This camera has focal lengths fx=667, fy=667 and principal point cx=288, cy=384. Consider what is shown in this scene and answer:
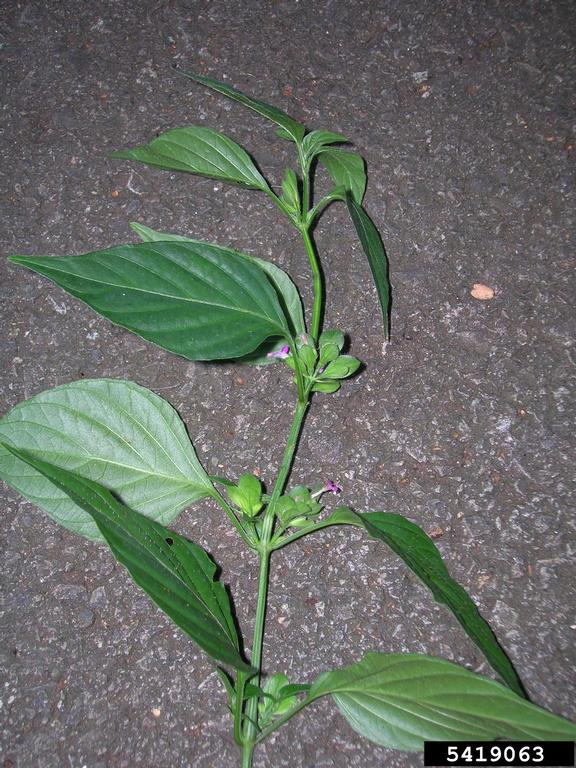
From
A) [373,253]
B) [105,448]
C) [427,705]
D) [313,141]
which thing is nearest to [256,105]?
[313,141]

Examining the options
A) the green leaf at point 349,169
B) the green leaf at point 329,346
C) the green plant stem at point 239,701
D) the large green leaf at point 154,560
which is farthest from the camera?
the green leaf at point 349,169

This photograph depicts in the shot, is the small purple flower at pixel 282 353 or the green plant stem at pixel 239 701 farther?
the small purple flower at pixel 282 353

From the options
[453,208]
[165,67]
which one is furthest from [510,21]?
[165,67]

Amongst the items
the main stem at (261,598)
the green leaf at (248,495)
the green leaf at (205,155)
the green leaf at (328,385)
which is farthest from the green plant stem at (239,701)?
the green leaf at (205,155)

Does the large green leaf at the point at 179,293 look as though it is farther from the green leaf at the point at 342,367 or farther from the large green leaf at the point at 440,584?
the large green leaf at the point at 440,584

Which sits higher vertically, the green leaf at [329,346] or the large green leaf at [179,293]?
the green leaf at [329,346]

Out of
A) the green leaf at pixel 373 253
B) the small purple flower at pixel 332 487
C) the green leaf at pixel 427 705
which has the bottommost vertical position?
the green leaf at pixel 427 705
